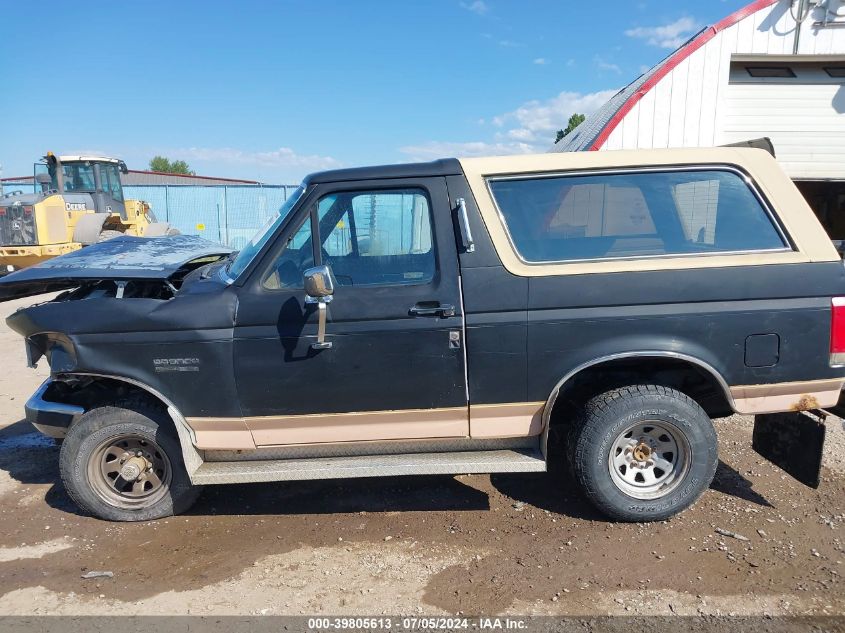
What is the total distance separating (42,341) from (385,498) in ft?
7.75

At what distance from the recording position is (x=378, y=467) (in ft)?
10.9

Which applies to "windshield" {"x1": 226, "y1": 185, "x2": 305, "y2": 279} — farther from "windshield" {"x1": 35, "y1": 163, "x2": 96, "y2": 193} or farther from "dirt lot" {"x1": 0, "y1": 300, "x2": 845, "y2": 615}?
"windshield" {"x1": 35, "y1": 163, "x2": 96, "y2": 193}

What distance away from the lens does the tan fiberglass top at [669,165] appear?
3234 millimetres

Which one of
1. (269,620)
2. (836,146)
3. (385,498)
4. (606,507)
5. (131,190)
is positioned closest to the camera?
(269,620)

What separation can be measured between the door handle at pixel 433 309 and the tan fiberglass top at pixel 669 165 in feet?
1.32

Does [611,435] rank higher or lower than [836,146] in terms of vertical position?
lower

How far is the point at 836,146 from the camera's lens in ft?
30.4

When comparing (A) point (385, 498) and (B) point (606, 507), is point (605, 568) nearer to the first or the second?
(B) point (606, 507)

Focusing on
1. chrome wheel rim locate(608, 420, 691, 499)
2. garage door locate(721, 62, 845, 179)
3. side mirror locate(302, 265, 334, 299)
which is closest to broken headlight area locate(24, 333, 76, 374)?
side mirror locate(302, 265, 334, 299)

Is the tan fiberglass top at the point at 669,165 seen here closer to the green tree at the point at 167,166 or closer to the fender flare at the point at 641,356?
the fender flare at the point at 641,356

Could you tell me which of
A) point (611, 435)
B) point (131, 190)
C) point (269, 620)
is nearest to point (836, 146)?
point (611, 435)

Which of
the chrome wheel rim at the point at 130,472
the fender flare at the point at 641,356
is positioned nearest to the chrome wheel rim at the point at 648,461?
the fender flare at the point at 641,356

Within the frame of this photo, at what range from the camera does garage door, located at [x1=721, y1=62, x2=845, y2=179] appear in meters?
9.05

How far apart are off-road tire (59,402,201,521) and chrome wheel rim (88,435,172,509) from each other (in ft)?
0.09
